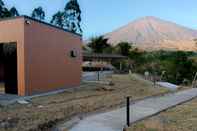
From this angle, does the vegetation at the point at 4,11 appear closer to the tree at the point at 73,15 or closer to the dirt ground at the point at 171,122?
the tree at the point at 73,15

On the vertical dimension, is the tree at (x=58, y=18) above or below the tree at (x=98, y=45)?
above

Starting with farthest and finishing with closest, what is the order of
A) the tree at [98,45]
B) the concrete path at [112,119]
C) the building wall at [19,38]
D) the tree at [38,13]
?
the tree at [98,45] → the tree at [38,13] → the building wall at [19,38] → the concrete path at [112,119]

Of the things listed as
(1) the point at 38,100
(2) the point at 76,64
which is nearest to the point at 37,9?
(2) the point at 76,64

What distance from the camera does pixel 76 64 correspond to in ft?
54.5

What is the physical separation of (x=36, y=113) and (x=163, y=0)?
20.3 meters

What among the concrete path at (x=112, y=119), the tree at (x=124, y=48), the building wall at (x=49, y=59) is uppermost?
the tree at (x=124, y=48)

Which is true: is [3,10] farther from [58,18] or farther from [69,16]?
[69,16]

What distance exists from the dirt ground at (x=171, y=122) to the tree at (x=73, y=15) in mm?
35714

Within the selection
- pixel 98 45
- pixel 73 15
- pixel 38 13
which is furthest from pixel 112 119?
pixel 98 45

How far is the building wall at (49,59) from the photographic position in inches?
472

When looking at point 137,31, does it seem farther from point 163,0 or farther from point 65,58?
point 65,58

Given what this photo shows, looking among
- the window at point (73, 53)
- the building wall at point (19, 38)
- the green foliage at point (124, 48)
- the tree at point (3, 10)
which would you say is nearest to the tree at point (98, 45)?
the green foliage at point (124, 48)

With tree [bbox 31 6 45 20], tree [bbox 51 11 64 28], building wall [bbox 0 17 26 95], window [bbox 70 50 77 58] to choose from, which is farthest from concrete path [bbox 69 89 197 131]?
tree [bbox 51 11 64 28]

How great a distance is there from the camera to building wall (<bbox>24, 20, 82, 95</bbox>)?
12.0m
